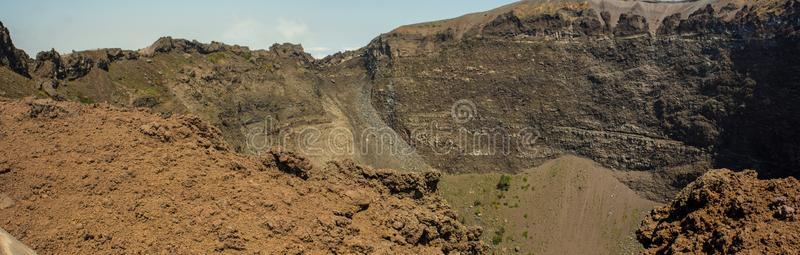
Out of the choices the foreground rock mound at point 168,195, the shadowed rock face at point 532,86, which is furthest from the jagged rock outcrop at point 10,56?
the foreground rock mound at point 168,195

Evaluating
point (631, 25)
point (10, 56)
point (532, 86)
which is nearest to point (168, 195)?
point (10, 56)

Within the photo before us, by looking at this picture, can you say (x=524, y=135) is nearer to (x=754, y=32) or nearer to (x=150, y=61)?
(x=754, y=32)

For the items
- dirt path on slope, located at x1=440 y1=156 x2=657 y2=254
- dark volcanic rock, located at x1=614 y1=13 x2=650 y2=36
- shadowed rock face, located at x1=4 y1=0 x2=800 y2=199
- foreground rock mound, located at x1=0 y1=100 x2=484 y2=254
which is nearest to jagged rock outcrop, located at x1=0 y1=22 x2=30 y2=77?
shadowed rock face, located at x1=4 y1=0 x2=800 y2=199

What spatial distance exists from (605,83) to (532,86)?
24.4 ft

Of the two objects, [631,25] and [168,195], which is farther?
[631,25]

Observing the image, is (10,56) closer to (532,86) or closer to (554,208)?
(554,208)

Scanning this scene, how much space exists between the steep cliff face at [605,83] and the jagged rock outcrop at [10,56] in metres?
37.4

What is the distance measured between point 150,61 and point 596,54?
45.3 metres

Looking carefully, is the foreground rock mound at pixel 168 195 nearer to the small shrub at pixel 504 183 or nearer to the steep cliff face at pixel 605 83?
the small shrub at pixel 504 183

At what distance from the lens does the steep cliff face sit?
6031 centimetres

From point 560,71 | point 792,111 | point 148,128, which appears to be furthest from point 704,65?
point 148,128

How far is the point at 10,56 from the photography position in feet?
153

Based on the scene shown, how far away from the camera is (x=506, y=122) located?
71375 mm

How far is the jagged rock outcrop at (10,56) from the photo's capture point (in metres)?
45.9
